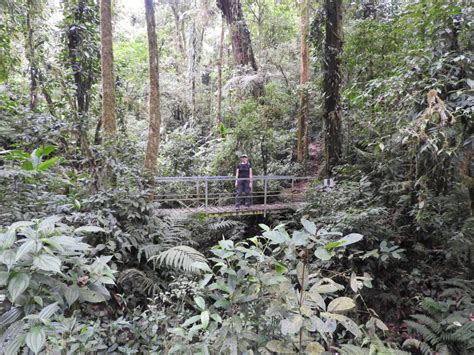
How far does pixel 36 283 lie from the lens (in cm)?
133

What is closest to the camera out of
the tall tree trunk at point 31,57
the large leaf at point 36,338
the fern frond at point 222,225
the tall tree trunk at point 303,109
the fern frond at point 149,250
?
the large leaf at point 36,338

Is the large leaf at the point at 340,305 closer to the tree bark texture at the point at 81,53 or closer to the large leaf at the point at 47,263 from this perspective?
the large leaf at the point at 47,263

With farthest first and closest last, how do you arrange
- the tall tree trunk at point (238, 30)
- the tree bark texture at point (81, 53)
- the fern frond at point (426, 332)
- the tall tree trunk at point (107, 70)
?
1. the tall tree trunk at point (238, 30)
2. the tree bark texture at point (81, 53)
3. the tall tree trunk at point (107, 70)
4. the fern frond at point (426, 332)

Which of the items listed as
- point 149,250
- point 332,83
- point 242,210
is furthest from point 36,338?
point 332,83

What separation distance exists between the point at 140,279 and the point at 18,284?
9.37 feet

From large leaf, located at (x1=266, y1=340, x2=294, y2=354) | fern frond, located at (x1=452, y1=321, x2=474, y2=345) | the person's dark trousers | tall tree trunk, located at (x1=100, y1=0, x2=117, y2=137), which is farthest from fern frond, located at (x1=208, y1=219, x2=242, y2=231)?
large leaf, located at (x1=266, y1=340, x2=294, y2=354)

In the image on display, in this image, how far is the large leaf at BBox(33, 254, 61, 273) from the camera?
1.20 meters

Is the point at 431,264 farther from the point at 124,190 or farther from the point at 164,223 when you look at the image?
the point at 124,190

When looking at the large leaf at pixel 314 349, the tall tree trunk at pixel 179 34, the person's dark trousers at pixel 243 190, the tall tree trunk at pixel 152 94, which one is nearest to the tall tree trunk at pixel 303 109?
the person's dark trousers at pixel 243 190

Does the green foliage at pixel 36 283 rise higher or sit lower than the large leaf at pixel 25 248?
lower

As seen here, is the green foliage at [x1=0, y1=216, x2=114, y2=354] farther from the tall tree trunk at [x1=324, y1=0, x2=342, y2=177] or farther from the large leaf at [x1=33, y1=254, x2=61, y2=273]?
the tall tree trunk at [x1=324, y1=0, x2=342, y2=177]

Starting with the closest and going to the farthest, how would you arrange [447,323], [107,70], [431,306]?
[447,323], [431,306], [107,70]

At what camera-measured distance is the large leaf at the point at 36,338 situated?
115 cm

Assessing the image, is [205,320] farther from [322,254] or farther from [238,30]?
[238,30]
